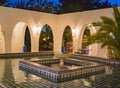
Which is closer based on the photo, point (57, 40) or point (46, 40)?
point (57, 40)

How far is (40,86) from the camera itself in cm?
438

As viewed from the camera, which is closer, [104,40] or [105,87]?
[105,87]

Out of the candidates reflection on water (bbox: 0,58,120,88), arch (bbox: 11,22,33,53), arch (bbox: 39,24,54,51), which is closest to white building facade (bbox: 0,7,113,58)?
arch (bbox: 11,22,33,53)

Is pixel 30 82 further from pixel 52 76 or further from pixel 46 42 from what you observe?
pixel 46 42

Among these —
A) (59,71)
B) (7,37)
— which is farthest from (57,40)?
(59,71)

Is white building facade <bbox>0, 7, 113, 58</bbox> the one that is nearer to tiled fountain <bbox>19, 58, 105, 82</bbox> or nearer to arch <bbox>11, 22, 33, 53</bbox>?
arch <bbox>11, 22, 33, 53</bbox>

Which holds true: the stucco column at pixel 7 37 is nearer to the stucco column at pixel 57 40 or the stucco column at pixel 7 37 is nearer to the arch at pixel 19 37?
the arch at pixel 19 37

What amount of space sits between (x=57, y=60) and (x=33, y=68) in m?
2.25

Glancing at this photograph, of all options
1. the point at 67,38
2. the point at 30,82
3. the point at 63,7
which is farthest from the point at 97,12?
the point at 63,7

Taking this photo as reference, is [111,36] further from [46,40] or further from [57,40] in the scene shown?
[46,40]

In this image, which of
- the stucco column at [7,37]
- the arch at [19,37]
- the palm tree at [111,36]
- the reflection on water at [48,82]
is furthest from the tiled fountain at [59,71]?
the arch at [19,37]

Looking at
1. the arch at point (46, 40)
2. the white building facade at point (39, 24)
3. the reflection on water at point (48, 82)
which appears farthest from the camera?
the arch at point (46, 40)

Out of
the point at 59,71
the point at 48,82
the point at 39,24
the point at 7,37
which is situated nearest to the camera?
the point at 48,82

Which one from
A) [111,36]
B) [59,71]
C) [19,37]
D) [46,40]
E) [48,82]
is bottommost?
[48,82]
